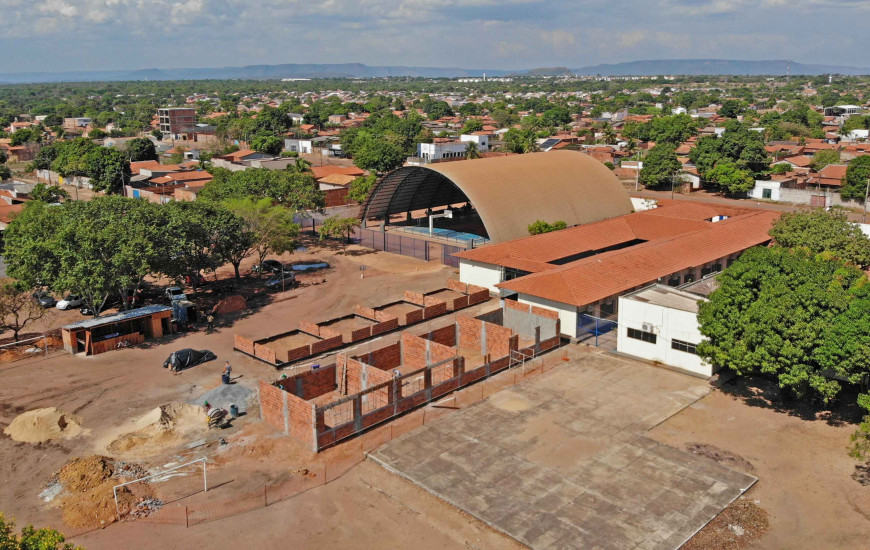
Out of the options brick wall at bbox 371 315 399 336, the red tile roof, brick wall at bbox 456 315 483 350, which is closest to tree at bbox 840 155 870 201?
the red tile roof

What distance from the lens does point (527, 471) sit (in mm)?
24688

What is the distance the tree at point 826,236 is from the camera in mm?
45344

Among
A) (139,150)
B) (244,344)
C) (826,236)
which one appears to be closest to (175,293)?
(244,344)

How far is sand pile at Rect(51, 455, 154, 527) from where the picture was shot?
2228cm

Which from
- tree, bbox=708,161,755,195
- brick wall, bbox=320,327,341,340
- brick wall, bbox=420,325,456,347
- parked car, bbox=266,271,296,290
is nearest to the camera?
brick wall, bbox=420,325,456,347

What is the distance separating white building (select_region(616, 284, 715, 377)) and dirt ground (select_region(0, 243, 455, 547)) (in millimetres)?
16835

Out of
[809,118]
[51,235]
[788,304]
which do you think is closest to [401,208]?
[51,235]

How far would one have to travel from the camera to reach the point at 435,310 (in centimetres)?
4256

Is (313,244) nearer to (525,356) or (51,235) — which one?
(51,235)

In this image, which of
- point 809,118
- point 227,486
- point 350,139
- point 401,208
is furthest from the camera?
point 809,118

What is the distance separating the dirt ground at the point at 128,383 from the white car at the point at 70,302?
0.86 meters

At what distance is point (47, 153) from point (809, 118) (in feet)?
475

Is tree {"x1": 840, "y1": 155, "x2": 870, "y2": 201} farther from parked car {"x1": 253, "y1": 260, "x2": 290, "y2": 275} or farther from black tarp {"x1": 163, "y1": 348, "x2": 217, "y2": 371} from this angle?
black tarp {"x1": 163, "y1": 348, "x2": 217, "y2": 371}

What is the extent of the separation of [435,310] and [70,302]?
23.9m
